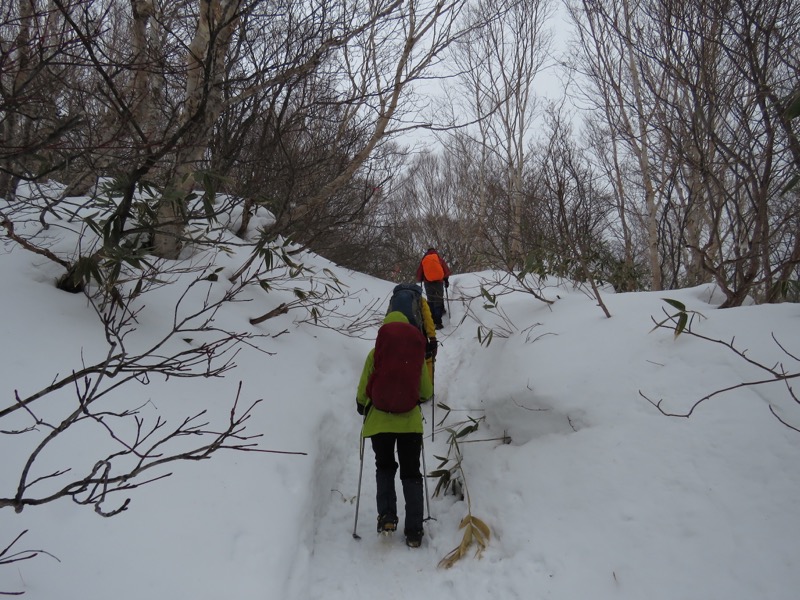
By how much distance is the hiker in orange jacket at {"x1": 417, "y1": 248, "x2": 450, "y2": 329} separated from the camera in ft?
25.8

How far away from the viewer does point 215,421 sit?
3.55 meters

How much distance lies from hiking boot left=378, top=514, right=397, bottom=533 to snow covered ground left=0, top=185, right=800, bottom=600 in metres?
0.16

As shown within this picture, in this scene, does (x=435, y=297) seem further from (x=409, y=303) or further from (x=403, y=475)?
(x=403, y=475)

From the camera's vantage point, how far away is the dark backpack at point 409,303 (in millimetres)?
5051

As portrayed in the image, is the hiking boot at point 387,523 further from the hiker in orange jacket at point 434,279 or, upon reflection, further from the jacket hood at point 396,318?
the hiker in orange jacket at point 434,279

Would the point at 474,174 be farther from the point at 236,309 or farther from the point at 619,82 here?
the point at 236,309

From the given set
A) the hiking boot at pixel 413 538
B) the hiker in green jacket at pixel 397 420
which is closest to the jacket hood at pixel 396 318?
the hiker in green jacket at pixel 397 420

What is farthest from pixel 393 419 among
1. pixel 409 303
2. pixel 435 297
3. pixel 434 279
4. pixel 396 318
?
pixel 434 279

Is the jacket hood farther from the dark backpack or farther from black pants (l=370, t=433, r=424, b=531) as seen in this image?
the dark backpack

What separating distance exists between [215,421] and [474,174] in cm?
1667

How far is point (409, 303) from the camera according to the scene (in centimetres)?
507

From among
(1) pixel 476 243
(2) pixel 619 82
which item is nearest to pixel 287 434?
(2) pixel 619 82

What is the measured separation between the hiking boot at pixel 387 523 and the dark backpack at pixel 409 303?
212 centimetres

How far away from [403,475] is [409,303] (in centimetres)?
204
